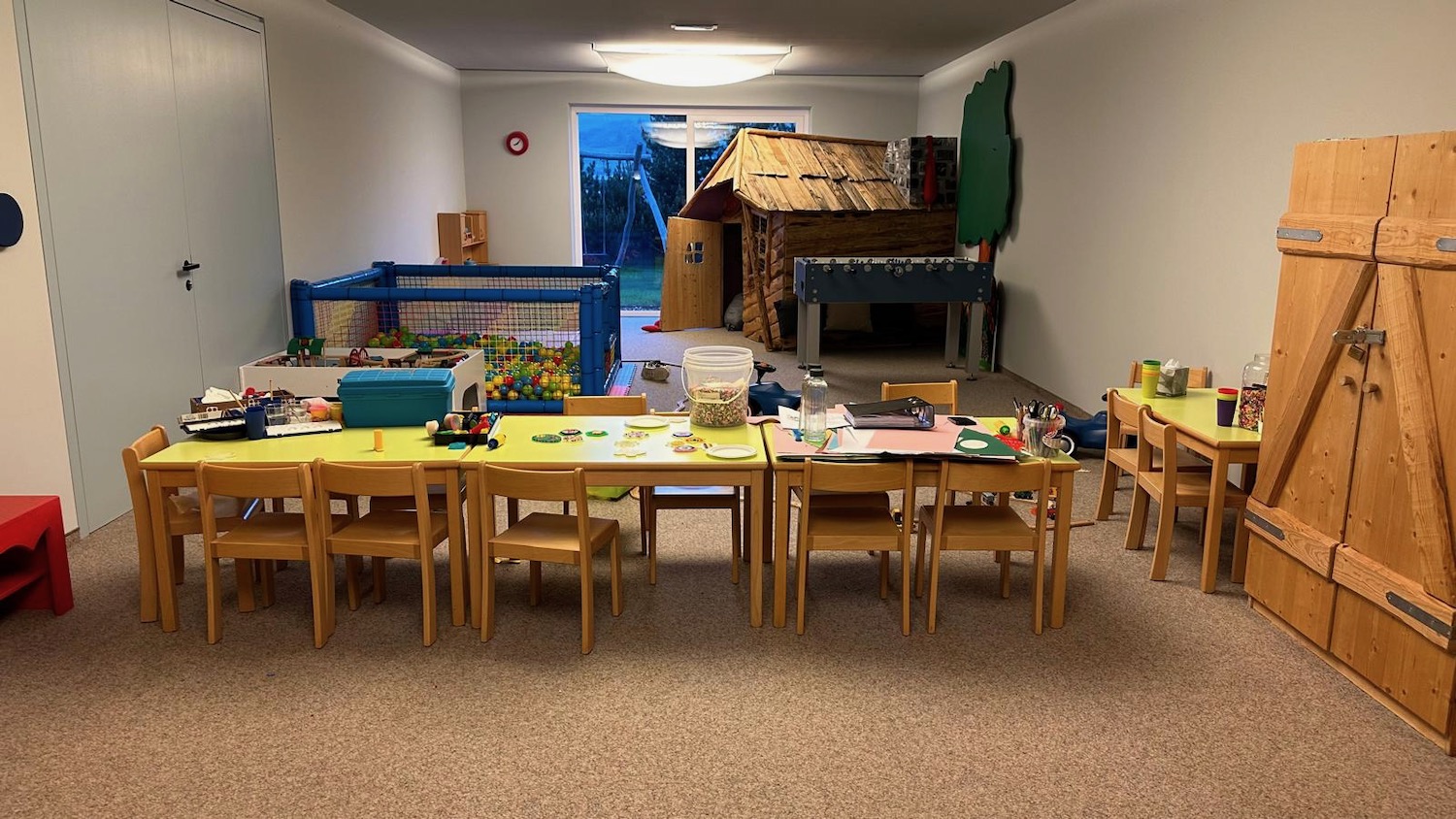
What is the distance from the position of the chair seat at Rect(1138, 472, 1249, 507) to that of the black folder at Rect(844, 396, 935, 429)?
41.1 inches

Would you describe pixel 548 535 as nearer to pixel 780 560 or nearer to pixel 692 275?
pixel 780 560

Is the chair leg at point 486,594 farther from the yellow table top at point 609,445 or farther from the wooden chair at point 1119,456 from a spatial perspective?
the wooden chair at point 1119,456

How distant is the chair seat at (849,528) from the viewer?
3.39 m

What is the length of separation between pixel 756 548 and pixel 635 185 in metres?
10.4

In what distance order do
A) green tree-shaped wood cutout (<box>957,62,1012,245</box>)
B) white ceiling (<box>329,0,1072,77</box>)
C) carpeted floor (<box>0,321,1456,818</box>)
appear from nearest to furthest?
carpeted floor (<box>0,321,1456,818</box>)
white ceiling (<box>329,0,1072,77</box>)
green tree-shaped wood cutout (<box>957,62,1012,245</box>)

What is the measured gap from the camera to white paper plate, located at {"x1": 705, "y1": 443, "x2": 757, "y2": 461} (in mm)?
3430

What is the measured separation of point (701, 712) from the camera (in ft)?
9.73

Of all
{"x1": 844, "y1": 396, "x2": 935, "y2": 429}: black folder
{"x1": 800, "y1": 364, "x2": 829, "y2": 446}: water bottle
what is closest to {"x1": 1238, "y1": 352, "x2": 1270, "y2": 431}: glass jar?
{"x1": 844, "y1": 396, "x2": 935, "y2": 429}: black folder

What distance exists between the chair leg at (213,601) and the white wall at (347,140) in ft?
11.4

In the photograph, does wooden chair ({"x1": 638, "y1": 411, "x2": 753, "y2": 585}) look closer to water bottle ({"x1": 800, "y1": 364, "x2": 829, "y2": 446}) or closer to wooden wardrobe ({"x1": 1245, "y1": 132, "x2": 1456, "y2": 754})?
water bottle ({"x1": 800, "y1": 364, "x2": 829, "y2": 446})

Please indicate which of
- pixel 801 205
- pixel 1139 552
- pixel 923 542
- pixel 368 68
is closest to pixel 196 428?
pixel 923 542

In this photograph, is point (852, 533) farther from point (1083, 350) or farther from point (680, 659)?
point (1083, 350)

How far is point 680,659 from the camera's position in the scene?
3297mm

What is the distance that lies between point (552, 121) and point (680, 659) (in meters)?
9.21
